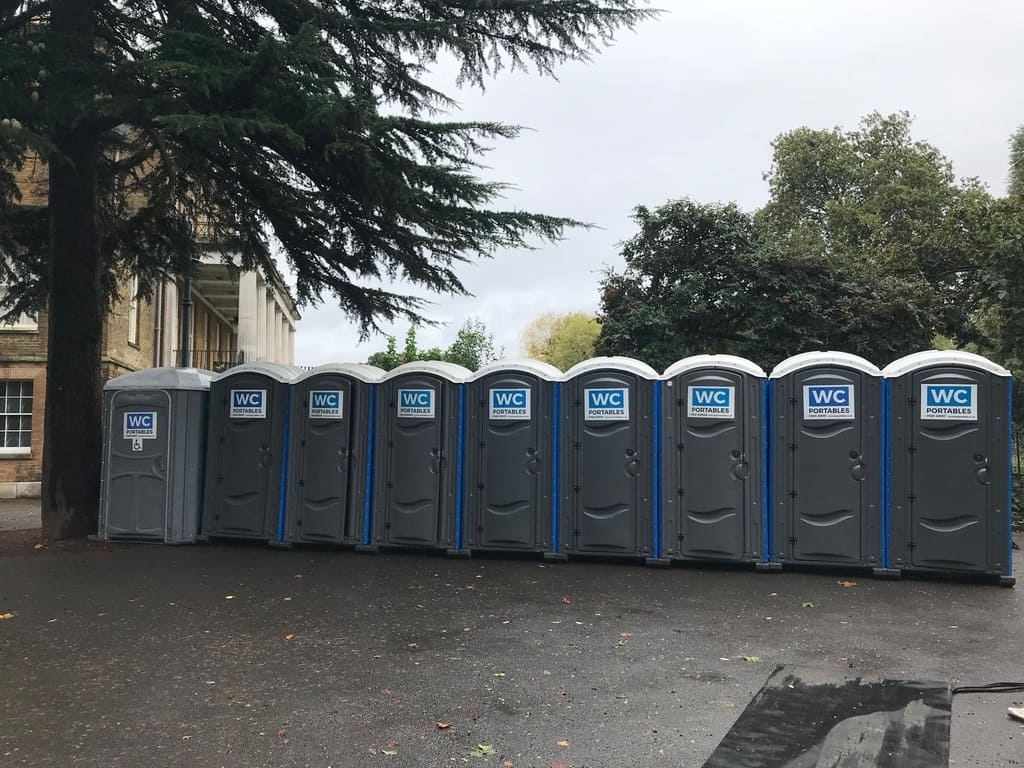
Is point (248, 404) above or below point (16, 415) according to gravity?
above

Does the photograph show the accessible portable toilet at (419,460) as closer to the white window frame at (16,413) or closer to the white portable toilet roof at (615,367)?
the white portable toilet roof at (615,367)

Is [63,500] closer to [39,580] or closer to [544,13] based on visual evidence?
[39,580]

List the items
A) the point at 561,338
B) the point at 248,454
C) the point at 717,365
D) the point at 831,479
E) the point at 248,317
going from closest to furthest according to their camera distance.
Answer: the point at 831,479, the point at 717,365, the point at 248,454, the point at 248,317, the point at 561,338

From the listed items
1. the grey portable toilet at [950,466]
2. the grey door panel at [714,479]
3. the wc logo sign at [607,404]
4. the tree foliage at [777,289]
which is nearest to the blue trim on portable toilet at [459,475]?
the wc logo sign at [607,404]

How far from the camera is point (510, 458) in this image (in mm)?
8797

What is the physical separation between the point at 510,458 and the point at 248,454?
322 cm

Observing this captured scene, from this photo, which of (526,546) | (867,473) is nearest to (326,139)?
(526,546)

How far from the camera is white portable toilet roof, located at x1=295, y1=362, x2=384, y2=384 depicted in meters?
9.34

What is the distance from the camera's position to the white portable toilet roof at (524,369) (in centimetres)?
885

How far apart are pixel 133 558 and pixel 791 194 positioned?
101 ft

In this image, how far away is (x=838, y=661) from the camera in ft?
17.3

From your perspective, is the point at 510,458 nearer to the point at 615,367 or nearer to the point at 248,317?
the point at 615,367

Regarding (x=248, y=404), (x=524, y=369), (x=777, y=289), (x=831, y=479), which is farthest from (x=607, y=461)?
(x=777, y=289)

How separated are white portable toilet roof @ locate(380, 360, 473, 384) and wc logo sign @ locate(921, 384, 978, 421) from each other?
468cm
